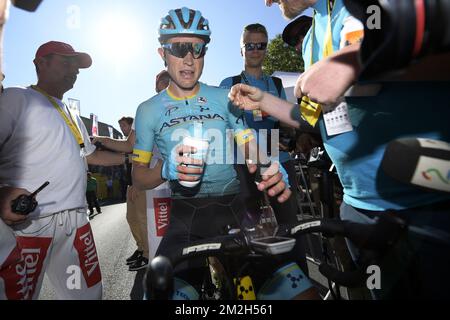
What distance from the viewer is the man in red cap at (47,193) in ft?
7.39

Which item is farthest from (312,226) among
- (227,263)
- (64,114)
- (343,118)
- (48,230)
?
(64,114)

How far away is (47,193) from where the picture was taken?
2428 mm

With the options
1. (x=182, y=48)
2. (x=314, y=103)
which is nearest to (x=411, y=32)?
(x=314, y=103)

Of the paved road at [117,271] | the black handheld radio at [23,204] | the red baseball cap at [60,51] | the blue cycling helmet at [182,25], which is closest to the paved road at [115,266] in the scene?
the paved road at [117,271]

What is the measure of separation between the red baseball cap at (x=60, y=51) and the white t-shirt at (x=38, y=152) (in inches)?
31.2

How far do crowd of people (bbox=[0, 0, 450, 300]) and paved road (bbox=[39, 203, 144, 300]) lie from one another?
2199mm

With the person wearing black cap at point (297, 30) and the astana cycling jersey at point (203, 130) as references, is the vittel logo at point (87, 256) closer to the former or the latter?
the astana cycling jersey at point (203, 130)

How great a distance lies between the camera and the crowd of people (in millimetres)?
1181

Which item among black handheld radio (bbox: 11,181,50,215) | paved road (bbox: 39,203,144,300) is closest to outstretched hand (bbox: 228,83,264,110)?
black handheld radio (bbox: 11,181,50,215)

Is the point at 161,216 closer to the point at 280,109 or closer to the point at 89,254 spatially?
the point at 89,254

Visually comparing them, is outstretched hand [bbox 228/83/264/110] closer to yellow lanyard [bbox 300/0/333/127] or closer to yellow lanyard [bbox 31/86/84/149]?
yellow lanyard [bbox 300/0/333/127]

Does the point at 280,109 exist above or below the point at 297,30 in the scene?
below

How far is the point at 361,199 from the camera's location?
151 cm

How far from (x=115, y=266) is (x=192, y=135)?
4888mm
